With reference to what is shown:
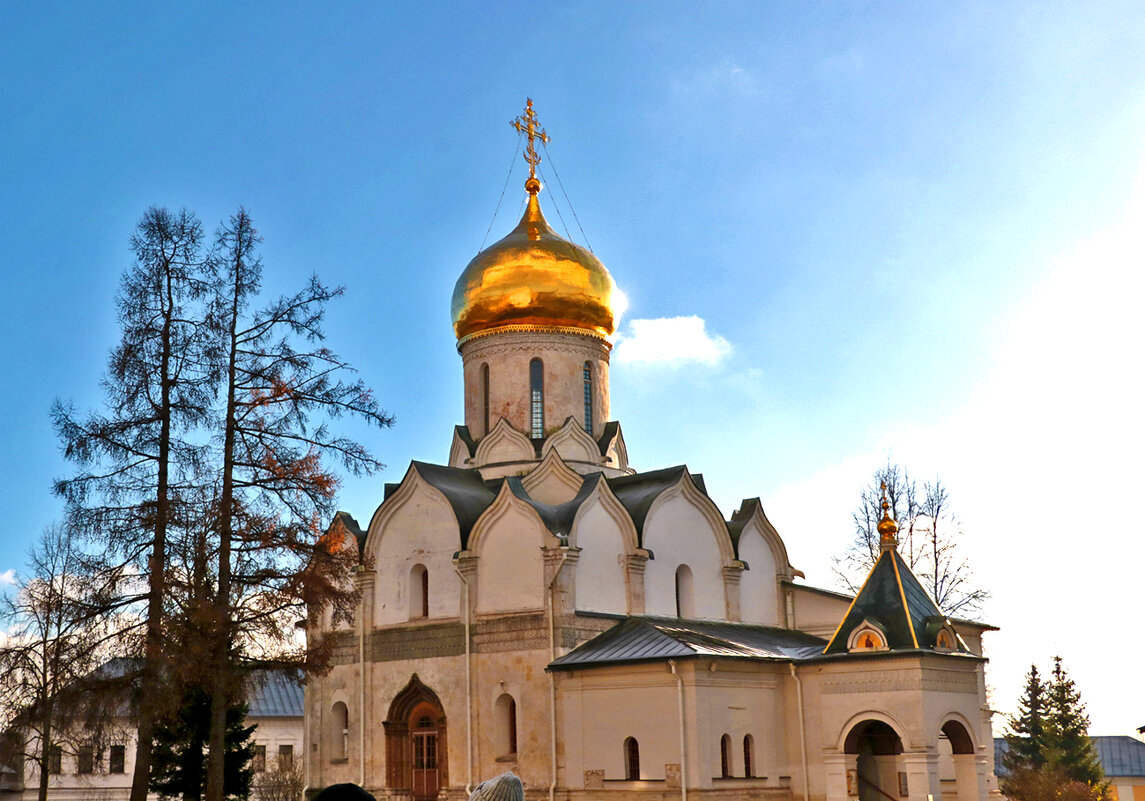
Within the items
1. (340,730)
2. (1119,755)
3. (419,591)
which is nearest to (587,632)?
(419,591)

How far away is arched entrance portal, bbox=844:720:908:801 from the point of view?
18500 millimetres

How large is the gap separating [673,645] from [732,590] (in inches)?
155

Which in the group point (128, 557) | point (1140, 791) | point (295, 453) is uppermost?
point (295, 453)

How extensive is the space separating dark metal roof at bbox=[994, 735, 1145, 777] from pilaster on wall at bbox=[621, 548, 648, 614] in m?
22.3

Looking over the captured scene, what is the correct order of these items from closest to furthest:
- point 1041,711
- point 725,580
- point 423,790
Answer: point 423,790 < point 725,580 < point 1041,711

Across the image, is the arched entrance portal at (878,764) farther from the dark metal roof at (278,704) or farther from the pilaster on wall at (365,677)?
the dark metal roof at (278,704)

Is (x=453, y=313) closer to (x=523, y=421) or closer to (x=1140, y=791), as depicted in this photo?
(x=523, y=421)

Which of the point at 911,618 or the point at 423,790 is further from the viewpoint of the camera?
the point at 423,790

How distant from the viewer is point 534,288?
2148 cm

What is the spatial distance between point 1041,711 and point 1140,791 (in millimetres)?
7141

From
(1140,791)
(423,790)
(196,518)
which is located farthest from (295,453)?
(1140,791)

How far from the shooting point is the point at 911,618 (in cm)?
1712

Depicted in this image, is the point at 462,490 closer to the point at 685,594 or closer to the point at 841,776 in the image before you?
the point at 685,594

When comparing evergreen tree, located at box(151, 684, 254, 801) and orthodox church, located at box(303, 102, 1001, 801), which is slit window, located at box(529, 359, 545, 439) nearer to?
orthodox church, located at box(303, 102, 1001, 801)
